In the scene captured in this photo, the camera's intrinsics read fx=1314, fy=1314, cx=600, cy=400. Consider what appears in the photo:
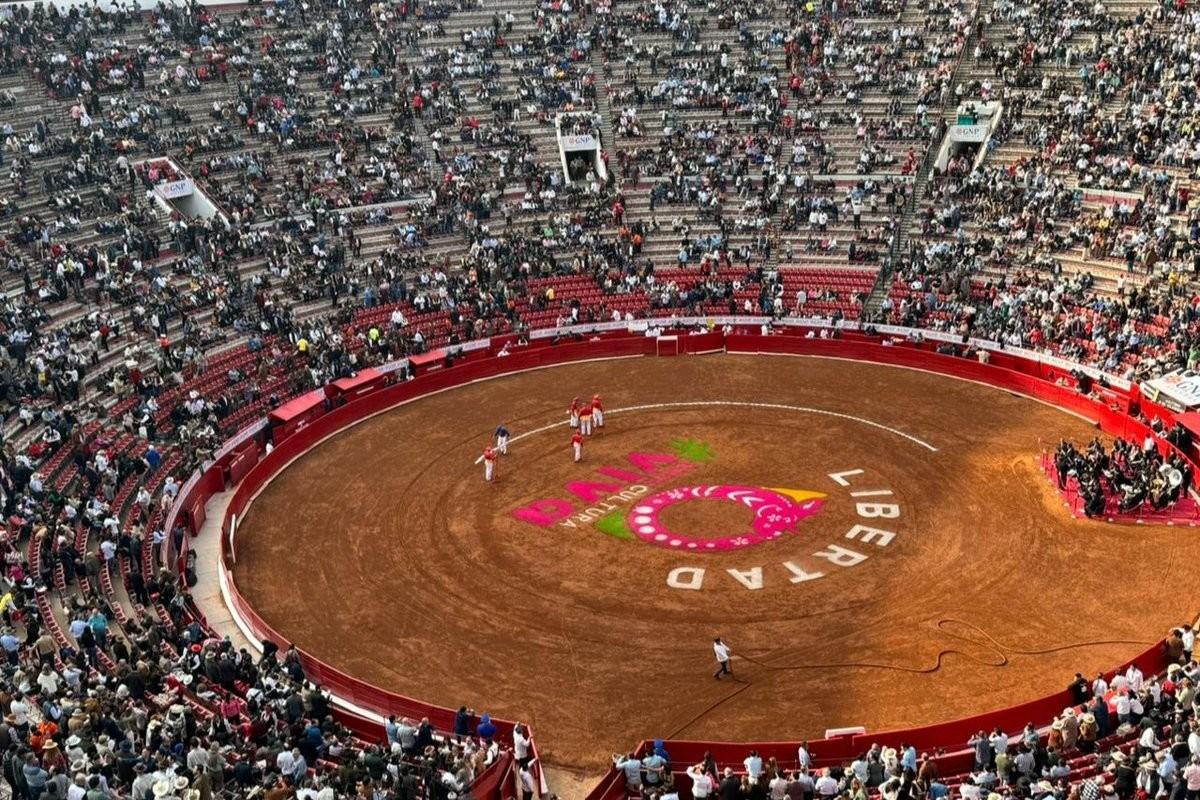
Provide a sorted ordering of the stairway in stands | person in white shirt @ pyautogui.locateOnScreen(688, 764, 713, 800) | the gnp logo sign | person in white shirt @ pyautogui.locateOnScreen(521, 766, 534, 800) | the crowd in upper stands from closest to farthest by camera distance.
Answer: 1. person in white shirt @ pyautogui.locateOnScreen(688, 764, 713, 800)
2. person in white shirt @ pyautogui.locateOnScreen(521, 766, 534, 800)
3. the gnp logo sign
4. the crowd in upper stands
5. the stairway in stands

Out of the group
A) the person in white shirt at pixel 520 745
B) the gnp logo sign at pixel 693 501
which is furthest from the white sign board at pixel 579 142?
the person in white shirt at pixel 520 745

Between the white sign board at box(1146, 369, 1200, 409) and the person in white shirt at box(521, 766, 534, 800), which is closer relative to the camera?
the person in white shirt at box(521, 766, 534, 800)

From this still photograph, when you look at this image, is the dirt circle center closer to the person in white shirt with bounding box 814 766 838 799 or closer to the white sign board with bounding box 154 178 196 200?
the person in white shirt with bounding box 814 766 838 799

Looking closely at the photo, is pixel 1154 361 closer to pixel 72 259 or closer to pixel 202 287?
pixel 202 287

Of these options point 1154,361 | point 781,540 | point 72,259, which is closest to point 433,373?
point 72,259

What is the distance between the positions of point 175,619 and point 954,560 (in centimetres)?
2208

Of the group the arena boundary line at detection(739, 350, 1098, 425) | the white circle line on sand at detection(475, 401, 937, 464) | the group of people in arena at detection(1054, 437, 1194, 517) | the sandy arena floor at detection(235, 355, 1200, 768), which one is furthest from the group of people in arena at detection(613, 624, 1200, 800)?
the arena boundary line at detection(739, 350, 1098, 425)

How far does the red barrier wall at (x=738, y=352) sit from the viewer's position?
2828 centimetres

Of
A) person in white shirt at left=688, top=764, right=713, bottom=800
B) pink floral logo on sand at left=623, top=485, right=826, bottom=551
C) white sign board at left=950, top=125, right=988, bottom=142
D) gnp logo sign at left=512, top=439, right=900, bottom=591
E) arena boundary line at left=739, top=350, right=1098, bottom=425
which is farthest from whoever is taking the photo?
white sign board at left=950, top=125, right=988, bottom=142

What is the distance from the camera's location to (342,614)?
37312 mm

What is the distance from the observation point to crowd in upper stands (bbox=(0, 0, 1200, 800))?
149 ft

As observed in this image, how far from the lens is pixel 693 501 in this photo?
142 ft

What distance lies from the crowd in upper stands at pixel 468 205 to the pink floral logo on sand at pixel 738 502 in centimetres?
906

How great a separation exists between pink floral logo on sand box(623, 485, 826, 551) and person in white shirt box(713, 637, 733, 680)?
6.62 m
